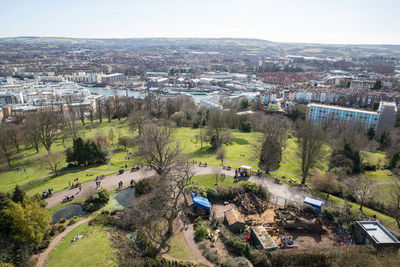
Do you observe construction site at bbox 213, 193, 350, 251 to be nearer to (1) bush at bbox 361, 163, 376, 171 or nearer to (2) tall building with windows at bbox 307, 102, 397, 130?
(1) bush at bbox 361, 163, 376, 171

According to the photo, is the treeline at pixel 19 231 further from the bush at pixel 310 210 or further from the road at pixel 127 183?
the bush at pixel 310 210

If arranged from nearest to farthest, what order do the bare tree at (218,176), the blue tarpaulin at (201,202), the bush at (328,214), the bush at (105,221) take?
1. the bush at (105,221)
2. the bush at (328,214)
3. the blue tarpaulin at (201,202)
4. the bare tree at (218,176)

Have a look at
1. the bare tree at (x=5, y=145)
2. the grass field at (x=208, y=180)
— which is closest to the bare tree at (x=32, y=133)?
the bare tree at (x=5, y=145)

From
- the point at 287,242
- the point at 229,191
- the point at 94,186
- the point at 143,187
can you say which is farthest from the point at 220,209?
the point at 94,186

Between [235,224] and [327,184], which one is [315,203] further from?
[235,224]

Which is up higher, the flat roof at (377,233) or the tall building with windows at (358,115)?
the flat roof at (377,233)

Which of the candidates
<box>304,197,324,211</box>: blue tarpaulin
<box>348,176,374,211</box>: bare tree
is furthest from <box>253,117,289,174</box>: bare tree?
<box>348,176,374,211</box>: bare tree
